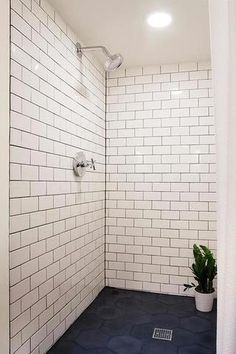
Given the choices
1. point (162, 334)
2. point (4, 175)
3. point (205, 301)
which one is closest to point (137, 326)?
point (162, 334)

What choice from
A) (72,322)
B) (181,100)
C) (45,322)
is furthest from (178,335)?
(181,100)

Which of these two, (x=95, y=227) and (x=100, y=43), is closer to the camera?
(x=100, y=43)

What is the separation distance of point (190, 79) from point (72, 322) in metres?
2.01

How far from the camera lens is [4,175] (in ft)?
3.97

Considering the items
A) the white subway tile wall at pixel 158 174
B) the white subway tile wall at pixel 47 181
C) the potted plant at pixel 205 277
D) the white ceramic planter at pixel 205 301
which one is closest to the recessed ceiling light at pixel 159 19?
the white subway tile wall at pixel 47 181

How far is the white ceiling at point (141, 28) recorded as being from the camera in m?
1.62

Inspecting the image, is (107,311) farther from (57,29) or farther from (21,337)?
(57,29)

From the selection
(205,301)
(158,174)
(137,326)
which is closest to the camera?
(137,326)

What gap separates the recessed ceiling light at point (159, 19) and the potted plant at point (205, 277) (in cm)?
152

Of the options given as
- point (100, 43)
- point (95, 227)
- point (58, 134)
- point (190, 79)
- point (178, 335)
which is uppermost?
point (100, 43)

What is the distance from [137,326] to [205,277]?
1.98ft

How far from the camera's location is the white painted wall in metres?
1.19

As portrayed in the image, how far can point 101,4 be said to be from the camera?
1.61 metres

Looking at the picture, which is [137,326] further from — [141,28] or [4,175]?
[141,28]
